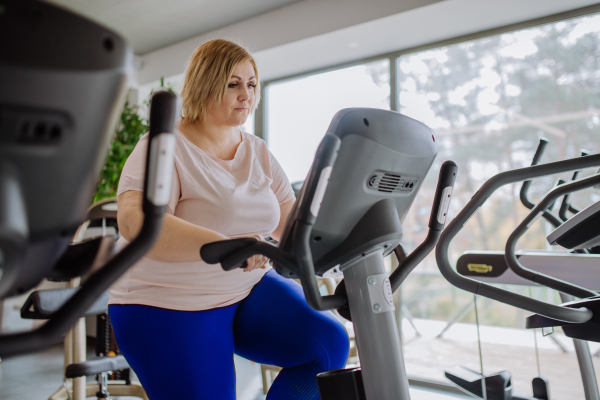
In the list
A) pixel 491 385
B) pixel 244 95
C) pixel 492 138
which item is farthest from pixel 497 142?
pixel 244 95

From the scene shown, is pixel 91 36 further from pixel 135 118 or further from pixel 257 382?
pixel 135 118

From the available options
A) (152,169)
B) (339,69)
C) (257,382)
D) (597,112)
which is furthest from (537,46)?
(152,169)

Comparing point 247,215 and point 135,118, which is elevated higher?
point 135,118

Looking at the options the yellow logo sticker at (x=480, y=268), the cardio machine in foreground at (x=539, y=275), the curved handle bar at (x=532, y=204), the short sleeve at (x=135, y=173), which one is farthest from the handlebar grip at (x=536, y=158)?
the short sleeve at (x=135, y=173)

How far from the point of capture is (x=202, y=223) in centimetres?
118

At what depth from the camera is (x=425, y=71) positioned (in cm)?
343

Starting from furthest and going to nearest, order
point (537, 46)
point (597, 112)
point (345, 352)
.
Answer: point (537, 46)
point (597, 112)
point (345, 352)

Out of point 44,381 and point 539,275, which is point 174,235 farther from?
point 44,381

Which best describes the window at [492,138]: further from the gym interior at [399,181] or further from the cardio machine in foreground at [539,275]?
the cardio machine in foreground at [539,275]

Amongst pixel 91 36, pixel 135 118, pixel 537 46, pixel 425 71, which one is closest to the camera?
pixel 91 36

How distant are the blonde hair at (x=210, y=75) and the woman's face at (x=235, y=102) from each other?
0.6 inches

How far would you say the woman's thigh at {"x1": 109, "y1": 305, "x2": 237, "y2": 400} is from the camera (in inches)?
42.4

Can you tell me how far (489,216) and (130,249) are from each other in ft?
10.4

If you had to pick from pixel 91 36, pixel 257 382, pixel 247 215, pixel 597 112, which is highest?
pixel 597 112
